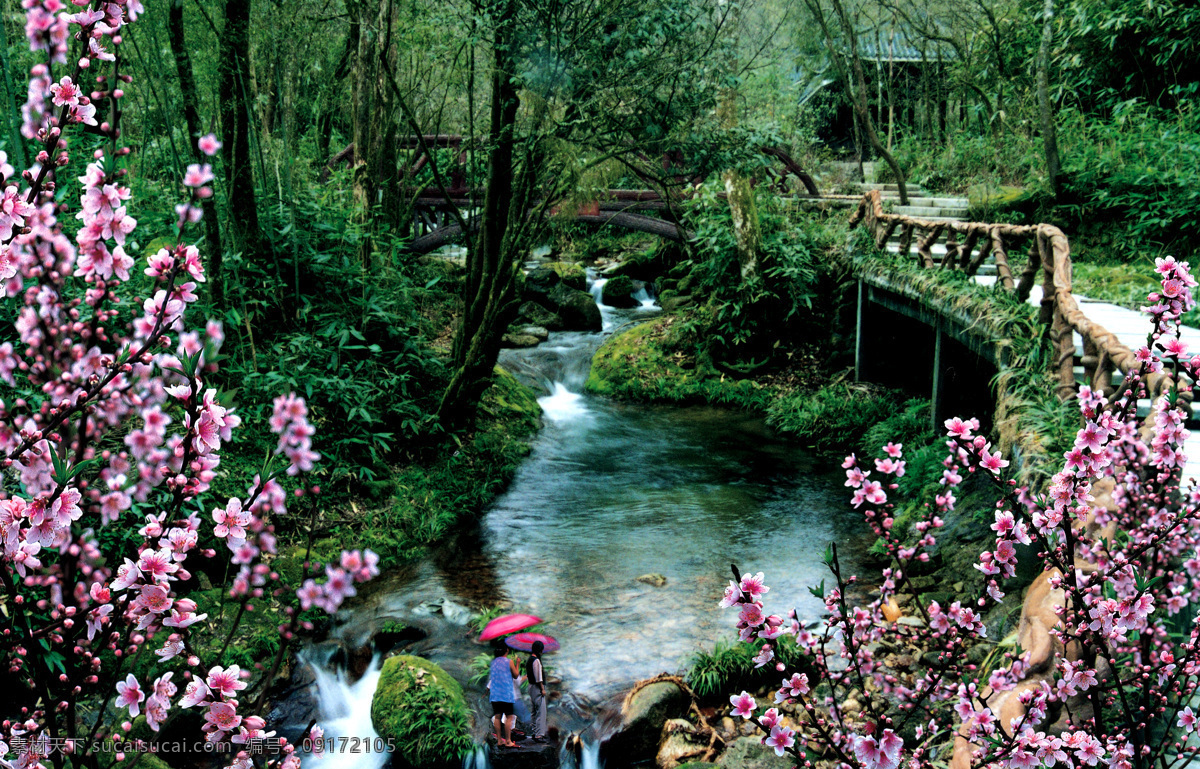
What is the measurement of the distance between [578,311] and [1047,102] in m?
9.00

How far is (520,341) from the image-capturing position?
1549cm

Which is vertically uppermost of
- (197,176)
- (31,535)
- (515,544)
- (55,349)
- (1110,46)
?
(1110,46)

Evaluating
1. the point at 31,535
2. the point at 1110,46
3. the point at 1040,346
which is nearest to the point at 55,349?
the point at 31,535

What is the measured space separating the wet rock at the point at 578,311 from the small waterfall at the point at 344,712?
36.6 ft

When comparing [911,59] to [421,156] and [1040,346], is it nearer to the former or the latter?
[421,156]

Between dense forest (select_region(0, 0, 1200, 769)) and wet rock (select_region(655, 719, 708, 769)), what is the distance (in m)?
0.03

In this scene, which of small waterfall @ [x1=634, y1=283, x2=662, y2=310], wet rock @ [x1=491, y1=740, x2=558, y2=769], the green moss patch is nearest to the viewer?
wet rock @ [x1=491, y1=740, x2=558, y2=769]

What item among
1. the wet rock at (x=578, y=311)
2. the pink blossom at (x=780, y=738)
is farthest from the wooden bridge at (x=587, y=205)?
the pink blossom at (x=780, y=738)

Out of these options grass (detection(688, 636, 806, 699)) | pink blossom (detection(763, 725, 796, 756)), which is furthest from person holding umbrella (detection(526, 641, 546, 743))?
pink blossom (detection(763, 725, 796, 756))

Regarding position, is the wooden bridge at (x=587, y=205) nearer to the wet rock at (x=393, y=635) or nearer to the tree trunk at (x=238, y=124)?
the tree trunk at (x=238, y=124)

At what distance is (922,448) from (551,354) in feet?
24.2

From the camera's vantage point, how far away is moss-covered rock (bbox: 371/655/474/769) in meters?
4.96

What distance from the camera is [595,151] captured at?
34.1ft

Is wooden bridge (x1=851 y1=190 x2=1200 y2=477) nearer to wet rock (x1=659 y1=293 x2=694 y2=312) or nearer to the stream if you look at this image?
the stream
